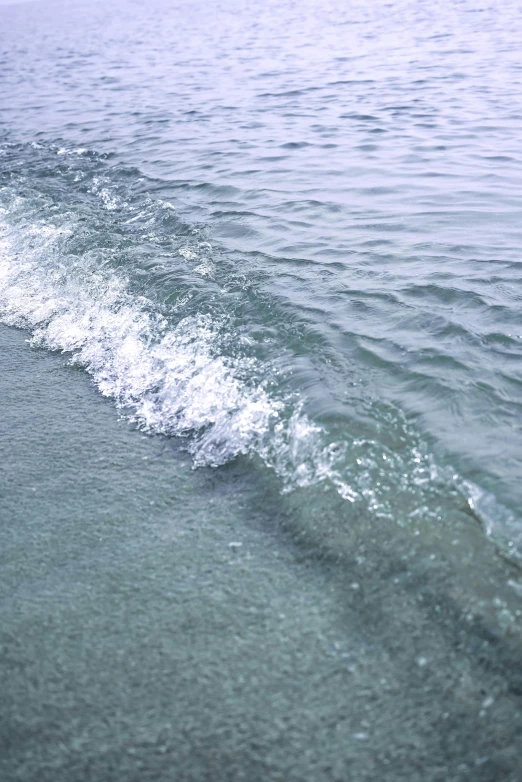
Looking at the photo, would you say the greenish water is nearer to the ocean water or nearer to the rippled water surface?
the ocean water

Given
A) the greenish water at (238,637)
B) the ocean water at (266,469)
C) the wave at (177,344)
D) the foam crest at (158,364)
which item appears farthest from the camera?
the foam crest at (158,364)

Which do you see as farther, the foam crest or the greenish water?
the foam crest

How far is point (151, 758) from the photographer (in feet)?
9.23

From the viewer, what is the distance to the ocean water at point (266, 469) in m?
2.95

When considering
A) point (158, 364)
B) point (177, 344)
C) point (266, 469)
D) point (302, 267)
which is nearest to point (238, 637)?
point (266, 469)

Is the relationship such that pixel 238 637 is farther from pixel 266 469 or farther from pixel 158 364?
pixel 158 364

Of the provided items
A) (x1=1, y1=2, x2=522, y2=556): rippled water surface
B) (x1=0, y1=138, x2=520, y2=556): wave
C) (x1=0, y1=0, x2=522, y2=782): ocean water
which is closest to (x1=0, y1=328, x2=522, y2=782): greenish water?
(x1=0, y1=0, x2=522, y2=782): ocean water

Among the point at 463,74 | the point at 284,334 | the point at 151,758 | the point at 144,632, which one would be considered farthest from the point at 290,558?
the point at 463,74

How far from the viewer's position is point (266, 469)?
441cm

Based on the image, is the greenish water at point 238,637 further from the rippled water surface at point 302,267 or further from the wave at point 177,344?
the rippled water surface at point 302,267

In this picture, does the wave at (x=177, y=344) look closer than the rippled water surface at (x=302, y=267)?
Yes

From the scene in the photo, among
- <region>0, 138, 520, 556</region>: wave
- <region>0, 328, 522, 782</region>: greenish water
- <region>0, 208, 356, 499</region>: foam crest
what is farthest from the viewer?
<region>0, 208, 356, 499</region>: foam crest

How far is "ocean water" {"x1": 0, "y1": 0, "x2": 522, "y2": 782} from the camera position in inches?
116

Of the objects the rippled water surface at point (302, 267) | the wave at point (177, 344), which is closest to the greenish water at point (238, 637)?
the wave at point (177, 344)
